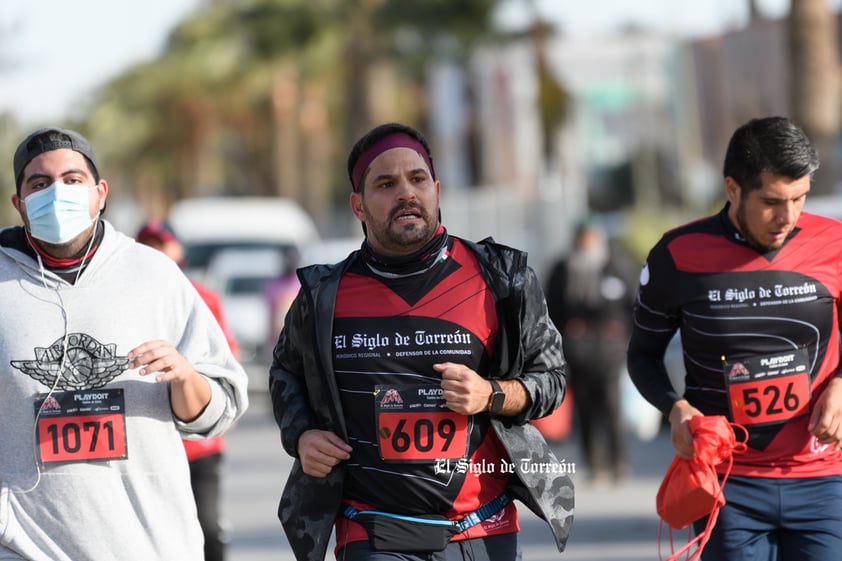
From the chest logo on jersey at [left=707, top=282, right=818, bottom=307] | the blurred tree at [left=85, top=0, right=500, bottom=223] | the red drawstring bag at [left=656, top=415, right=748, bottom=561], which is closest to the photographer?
the red drawstring bag at [left=656, top=415, right=748, bottom=561]

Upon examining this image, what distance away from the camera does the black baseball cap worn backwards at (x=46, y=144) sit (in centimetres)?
518

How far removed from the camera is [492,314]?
16.6ft

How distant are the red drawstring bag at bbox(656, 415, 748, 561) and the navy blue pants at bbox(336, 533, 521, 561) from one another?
61 centimetres

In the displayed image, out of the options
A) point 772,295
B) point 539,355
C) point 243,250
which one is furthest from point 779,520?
point 243,250

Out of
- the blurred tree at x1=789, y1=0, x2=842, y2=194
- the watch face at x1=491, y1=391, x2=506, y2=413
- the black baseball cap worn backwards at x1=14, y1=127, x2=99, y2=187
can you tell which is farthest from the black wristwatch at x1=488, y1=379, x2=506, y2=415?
the blurred tree at x1=789, y1=0, x2=842, y2=194

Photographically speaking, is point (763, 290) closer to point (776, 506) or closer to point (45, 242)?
point (776, 506)

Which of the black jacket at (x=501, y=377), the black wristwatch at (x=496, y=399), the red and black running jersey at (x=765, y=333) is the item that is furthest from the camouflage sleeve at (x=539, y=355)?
the red and black running jersey at (x=765, y=333)

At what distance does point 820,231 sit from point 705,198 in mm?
46553

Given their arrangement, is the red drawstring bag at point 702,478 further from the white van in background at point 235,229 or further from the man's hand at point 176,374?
the white van in background at point 235,229

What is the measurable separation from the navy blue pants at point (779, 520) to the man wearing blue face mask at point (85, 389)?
5.56 feet

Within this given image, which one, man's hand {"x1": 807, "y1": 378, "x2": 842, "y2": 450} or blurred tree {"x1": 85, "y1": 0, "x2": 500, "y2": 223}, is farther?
blurred tree {"x1": 85, "y1": 0, "x2": 500, "y2": 223}

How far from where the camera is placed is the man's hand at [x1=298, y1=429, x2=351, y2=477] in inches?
194

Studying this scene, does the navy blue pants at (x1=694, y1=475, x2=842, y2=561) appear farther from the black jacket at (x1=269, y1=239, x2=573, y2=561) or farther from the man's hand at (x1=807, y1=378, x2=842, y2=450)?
the black jacket at (x1=269, y1=239, x2=573, y2=561)

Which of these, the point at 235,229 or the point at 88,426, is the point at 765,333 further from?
the point at 235,229
